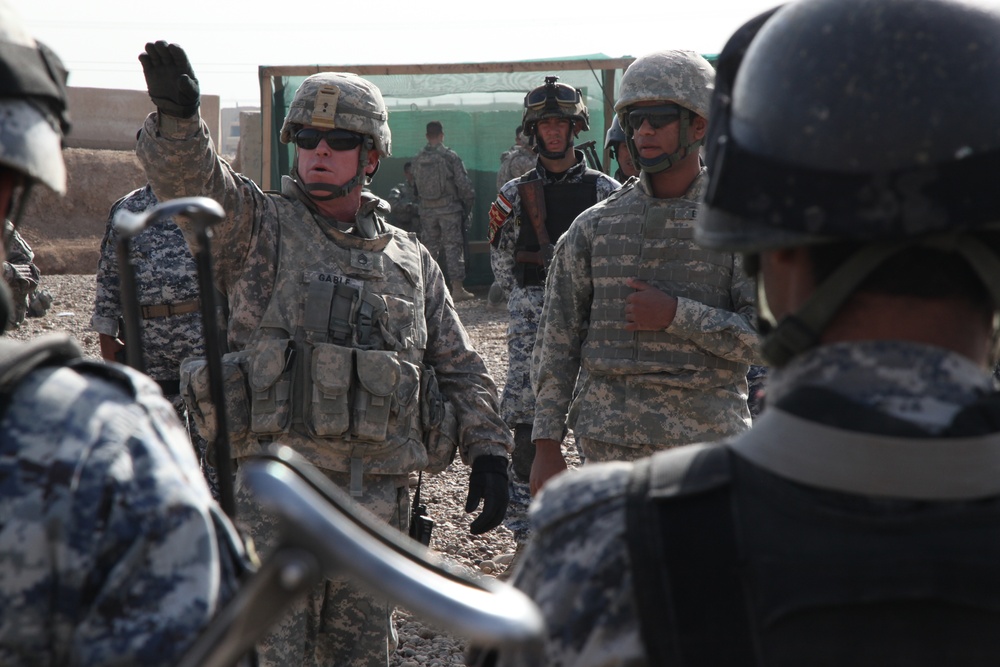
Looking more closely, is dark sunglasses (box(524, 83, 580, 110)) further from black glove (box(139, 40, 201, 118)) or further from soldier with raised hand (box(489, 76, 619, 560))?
black glove (box(139, 40, 201, 118))

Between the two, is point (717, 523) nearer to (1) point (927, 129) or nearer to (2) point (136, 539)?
(1) point (927, 129)

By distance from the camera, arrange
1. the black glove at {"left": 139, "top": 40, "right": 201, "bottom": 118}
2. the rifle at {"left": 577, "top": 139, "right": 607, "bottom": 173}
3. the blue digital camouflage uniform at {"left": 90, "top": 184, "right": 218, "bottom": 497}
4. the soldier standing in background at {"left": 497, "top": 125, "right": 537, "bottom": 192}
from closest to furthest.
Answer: the black glove at {"left": 139, "top": 40, "right": 201, "bottom": 118}, the blue digital camouflage uniform at {"left": 90, "top": 184, "right": 218, "bottom": 497}, the rifle at {"left": 577, "top": 139, "right": 607, "bottom": 173}, the soldier standing in background at {"left": 497, "top": 125, "right": 537, "bottom": 192}

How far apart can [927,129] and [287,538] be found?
3.04 ft

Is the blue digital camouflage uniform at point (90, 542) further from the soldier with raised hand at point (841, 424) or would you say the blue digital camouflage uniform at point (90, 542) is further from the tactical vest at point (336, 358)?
the tactical vest at point (336, 358)

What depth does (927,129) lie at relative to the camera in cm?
138

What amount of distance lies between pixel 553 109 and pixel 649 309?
337 centimetres

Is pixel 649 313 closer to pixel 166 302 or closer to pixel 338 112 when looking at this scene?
pixel 338 112

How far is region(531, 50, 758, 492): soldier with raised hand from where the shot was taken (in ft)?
13.3

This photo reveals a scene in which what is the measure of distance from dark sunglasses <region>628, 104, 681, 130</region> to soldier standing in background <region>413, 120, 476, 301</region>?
11.2 m

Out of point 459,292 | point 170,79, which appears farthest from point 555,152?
point 459,292

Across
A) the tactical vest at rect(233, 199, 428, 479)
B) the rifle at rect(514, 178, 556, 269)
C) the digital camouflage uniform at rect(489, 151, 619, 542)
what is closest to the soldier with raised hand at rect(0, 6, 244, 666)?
the tactical vest at rect(233, 199, 428, 479)

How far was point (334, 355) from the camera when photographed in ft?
12.9

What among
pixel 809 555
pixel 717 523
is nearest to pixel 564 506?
pixel 717 523

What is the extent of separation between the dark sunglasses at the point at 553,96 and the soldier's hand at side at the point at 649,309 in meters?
3.33
